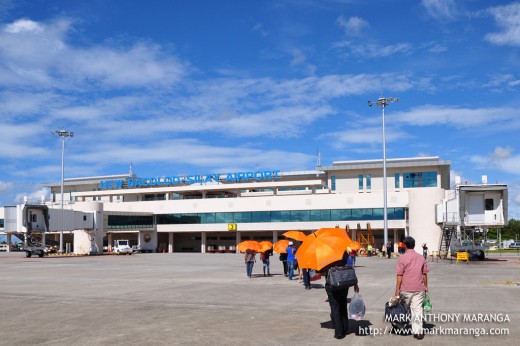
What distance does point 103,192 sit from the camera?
93.9 metres

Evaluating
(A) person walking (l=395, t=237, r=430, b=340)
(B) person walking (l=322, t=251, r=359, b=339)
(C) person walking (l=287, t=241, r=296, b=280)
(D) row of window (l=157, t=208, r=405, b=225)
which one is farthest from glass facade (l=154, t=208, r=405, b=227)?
(A) person walking (l=395, t=237, r=430, b=340)

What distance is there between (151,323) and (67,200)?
102375 millimetres

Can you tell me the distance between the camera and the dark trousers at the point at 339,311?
10203 mm

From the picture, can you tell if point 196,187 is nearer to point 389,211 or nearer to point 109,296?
point 389,211

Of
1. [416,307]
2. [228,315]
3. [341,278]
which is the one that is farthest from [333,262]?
[228,315]

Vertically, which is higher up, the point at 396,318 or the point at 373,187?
the point at 373,187

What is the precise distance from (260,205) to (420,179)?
23.4m

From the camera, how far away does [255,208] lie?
7625 centimetres

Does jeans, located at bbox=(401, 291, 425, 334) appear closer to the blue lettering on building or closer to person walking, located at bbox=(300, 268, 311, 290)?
person walking, located at bbox=(300, 268, 311, 290)

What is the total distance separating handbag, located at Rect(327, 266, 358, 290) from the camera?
10.2 m

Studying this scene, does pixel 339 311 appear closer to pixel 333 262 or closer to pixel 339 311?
pixel 339 311

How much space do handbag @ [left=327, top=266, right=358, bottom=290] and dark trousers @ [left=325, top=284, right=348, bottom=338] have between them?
4.8 inches

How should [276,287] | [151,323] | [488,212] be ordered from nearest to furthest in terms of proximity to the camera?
[151,323] → [276,287] → [488,212]

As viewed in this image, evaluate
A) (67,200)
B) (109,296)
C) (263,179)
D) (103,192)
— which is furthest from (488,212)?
(67,200)
